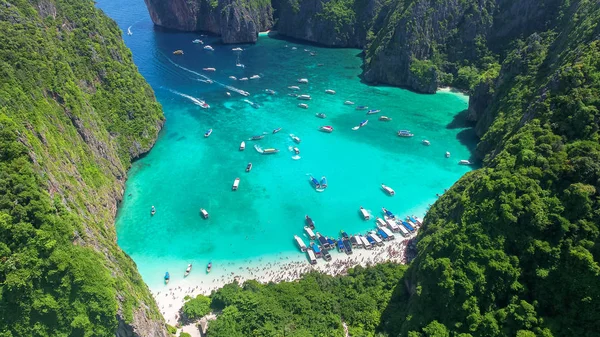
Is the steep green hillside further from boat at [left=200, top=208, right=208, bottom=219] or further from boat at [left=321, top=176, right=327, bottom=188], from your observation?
boat at [left=321, top=176, right=327, bottom=188]

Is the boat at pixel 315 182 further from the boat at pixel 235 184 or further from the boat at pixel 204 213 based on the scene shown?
the boat at pixel 204 213

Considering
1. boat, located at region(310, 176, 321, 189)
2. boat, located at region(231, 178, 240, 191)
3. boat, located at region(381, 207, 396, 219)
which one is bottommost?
boat, located at region(231, 178, 240, 191)

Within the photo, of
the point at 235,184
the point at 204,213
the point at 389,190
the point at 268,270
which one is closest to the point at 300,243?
the point at 268,270

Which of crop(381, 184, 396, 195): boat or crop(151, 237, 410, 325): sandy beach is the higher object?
crop(381, 184, 396, 195): boat

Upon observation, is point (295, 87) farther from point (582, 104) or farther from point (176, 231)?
point (582, 104)

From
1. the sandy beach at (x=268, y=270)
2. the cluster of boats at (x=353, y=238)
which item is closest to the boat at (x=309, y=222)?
the cluster of boats at (x=353, y=238)

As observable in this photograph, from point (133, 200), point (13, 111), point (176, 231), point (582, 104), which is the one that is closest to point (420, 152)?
point (582, 104)

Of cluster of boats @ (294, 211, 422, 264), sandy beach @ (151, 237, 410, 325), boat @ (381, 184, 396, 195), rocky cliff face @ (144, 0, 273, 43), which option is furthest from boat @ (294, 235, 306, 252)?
rocky cliff face @ (144, 0, 273, 43)

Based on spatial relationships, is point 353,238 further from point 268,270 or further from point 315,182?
point 315,182
